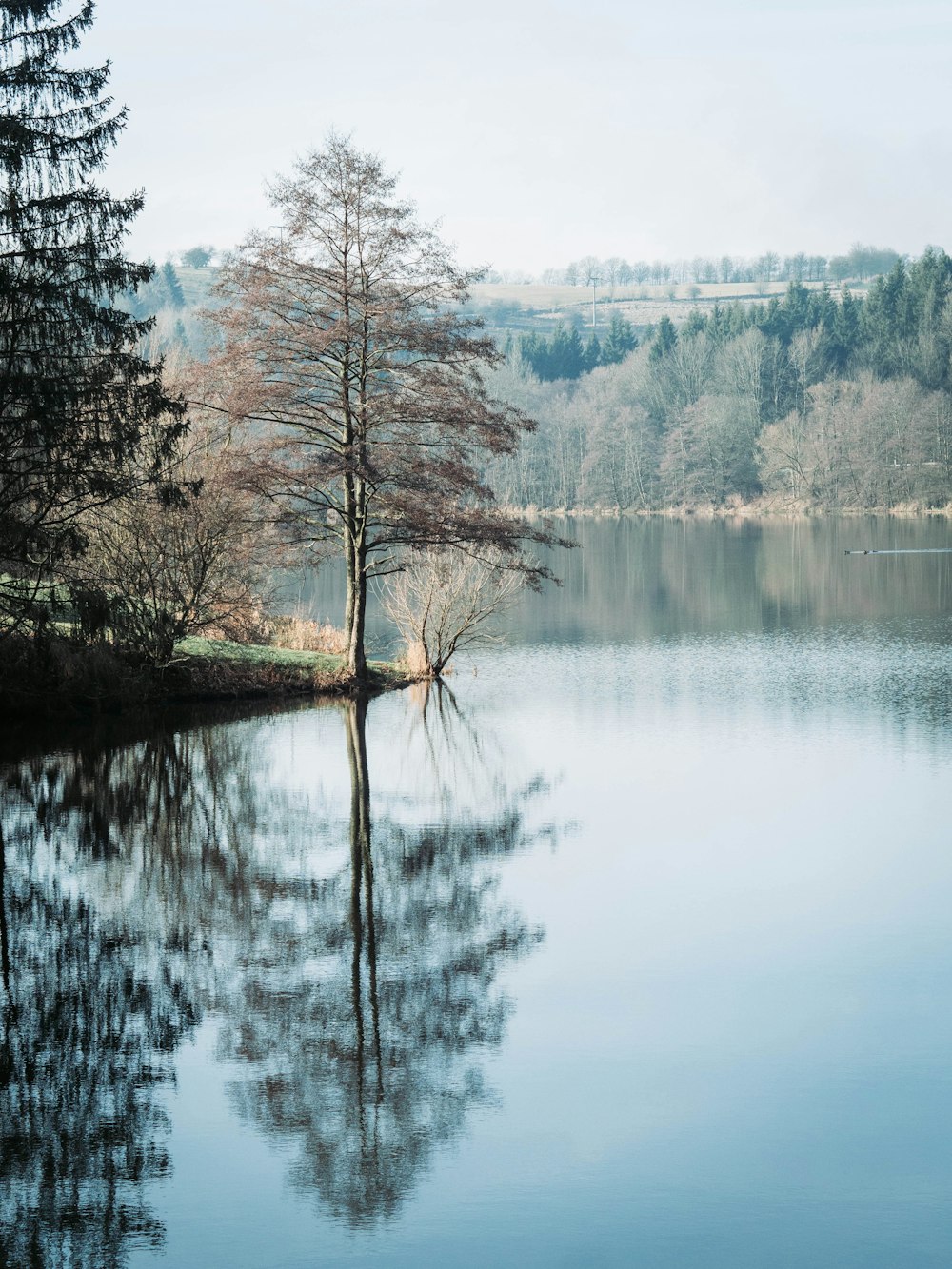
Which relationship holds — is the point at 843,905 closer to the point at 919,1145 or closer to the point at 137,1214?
the point at 919,1145

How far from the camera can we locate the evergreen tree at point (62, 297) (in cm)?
1964

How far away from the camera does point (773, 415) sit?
342 feet

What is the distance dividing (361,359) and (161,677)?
6671 millimetres

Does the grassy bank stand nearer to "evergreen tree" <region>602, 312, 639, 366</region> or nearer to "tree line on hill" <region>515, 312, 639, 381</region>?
"tree line on hill" <region>515, 312, 639, 381</region>

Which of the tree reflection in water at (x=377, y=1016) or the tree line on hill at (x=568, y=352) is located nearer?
the tree reflection in water at (x=377, y=1016)

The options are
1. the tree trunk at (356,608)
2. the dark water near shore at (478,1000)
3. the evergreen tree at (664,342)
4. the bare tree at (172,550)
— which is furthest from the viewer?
the evergreen tree at (664,342)

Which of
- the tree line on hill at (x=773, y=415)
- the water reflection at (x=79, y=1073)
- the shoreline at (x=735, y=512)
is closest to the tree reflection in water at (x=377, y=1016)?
the water reflection at (x=79, y=1073)

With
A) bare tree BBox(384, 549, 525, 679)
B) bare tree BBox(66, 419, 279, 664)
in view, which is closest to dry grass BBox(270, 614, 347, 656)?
bare tree BBox(384, 549, 525, 679)

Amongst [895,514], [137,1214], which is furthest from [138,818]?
[895,514]

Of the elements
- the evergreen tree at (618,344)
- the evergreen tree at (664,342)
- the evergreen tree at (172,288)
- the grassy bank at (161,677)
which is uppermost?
the evergreen tree at (172,288)

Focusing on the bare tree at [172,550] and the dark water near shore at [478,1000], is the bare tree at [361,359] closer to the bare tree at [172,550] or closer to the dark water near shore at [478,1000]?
the bare tree at [172,550]

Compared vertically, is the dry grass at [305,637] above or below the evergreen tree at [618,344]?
below

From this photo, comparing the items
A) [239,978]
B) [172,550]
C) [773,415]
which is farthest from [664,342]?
[239,978]

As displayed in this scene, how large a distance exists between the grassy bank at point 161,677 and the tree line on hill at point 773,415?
66475 millimetres
